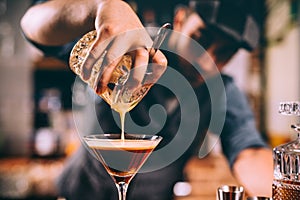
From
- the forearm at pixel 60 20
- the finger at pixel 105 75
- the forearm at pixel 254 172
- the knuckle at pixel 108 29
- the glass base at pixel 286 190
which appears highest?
the forearm at pixel 60 20

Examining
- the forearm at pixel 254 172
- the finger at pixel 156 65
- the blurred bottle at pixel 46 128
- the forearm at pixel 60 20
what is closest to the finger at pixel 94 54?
the finger at pixel 156 65

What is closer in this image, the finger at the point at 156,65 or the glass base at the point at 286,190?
the glass base at the point at 286,190

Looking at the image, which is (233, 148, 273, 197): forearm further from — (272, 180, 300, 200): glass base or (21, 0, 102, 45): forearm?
(21, 0, 102, 45): forearm

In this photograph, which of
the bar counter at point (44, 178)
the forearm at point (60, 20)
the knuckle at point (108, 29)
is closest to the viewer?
the knuckle at point (108, 29)

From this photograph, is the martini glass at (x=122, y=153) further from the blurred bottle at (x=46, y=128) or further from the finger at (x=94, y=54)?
the blurred bottle at (x=46, y=128)

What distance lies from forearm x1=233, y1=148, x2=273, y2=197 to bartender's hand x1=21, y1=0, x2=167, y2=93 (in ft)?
2.20

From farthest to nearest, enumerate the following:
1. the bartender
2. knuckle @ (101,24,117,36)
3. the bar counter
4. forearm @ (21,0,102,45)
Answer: the bar counter, the bartender, forearm @ (21,0,102,45), knuckle @ (101,24,117,36)

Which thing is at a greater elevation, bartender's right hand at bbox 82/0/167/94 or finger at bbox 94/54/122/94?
bartender's right hand at bbox 82/0/167/94

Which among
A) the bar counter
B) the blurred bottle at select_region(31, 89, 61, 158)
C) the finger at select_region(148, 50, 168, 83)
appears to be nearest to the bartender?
the bar counter

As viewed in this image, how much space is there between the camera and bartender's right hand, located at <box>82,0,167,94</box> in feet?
3.88

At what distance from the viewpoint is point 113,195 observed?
1811mm

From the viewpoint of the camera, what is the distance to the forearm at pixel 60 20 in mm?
1528

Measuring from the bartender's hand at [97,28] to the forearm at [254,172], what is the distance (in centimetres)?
67

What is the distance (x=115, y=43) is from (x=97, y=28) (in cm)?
11
